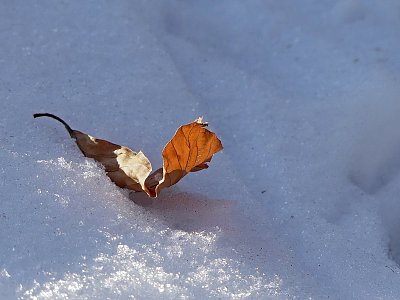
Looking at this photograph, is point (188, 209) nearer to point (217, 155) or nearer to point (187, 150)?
point (187, 150)

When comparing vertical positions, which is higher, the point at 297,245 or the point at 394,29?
the point at 394,29

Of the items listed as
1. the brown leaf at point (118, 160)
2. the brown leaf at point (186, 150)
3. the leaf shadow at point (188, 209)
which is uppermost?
the brown leaf at point (186, 150)

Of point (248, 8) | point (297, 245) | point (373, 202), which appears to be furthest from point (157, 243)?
point (248, 8)

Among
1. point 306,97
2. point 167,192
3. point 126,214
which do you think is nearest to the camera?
point 126,214

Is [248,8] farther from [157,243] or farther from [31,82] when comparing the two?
[157,243]

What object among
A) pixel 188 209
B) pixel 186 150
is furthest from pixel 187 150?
pixel 188 209
